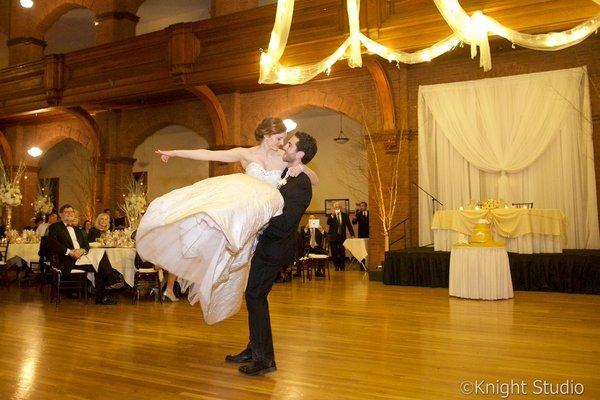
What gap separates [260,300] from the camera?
10.8 feet

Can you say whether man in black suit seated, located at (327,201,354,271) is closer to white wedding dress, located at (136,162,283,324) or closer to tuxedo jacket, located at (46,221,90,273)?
tuxedo jacket, located at (46,221,90,273)

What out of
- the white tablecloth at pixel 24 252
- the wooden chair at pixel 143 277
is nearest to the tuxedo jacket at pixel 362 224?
the wooden chair at pixel 143 277

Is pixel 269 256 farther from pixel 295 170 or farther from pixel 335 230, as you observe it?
pixel 335 230

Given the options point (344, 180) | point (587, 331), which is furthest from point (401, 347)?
point (344, 180)

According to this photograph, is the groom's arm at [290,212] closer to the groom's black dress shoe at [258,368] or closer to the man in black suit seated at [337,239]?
the groom's black dress shoe at [258,368]

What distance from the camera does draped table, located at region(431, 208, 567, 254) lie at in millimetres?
7121

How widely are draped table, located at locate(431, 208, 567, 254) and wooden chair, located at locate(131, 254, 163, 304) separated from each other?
14.3ft

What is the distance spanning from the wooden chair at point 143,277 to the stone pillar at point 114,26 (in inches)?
314

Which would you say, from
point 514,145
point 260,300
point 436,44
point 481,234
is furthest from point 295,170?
point 514,145

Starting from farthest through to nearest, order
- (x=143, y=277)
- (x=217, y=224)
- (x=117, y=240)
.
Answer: (x=117, y=240), (x=143, y=277), (x=217, y=224)

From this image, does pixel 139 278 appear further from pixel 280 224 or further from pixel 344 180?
pixel 344 180

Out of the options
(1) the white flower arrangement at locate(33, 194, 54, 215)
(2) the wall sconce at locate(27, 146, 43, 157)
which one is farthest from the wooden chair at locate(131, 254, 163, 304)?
(2) the wall sconce at locate(27, 146, 43, 157)

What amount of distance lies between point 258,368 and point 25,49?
14264 millimetres

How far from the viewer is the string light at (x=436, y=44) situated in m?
6.40
